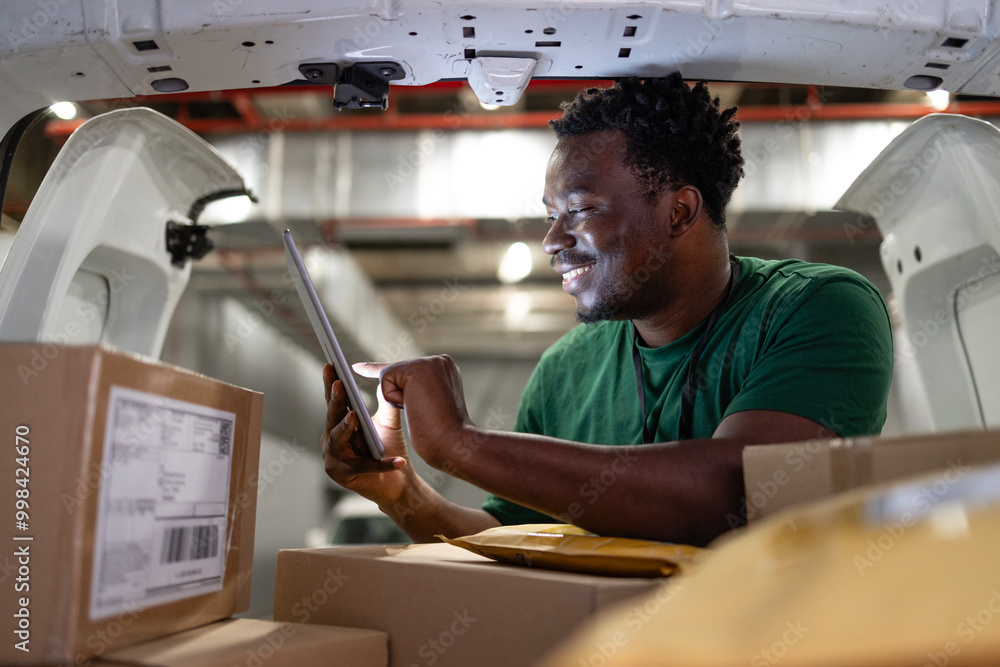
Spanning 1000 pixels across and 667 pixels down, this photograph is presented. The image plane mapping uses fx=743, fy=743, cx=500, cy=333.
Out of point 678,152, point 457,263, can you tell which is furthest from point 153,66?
point 457,263

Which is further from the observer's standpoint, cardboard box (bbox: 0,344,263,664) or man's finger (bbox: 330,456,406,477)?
man's finger (bbox: 330,456,406,477)

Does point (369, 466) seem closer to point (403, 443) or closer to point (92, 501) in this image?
point (403, 443)

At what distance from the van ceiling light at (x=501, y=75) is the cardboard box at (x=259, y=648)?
35.0 inches

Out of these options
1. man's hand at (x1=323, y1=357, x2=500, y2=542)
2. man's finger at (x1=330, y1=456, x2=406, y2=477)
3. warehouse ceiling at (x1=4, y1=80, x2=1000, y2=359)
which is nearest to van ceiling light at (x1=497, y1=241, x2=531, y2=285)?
warehouse ceiling at (x1=4, y1=80, x2=1000, y2=359)

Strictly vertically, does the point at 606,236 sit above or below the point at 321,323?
above

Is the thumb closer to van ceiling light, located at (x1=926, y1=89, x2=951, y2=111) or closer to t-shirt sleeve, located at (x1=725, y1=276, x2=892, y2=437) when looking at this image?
t-shirt sleeve, located at (x1=725, y1=276, x2=892, y2=437)

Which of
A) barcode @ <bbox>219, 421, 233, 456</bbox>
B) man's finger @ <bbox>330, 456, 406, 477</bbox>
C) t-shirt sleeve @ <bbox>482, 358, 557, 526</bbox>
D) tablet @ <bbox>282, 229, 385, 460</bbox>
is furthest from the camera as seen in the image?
t-shirt sleeve @ <bbox>482, 358, 557, 526</bbox>

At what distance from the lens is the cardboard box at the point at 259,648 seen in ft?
2.46

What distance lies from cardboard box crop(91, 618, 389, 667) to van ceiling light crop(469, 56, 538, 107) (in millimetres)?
889

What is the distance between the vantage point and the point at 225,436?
97 centimetres

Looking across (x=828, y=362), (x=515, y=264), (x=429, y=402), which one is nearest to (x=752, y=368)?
(x=828, y=362)

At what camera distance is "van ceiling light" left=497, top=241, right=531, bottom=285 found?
5.86m

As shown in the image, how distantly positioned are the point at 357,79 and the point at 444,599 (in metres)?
0.87

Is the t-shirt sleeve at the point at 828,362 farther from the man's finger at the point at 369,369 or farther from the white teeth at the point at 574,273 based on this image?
the man's finger at the point at 369,369
